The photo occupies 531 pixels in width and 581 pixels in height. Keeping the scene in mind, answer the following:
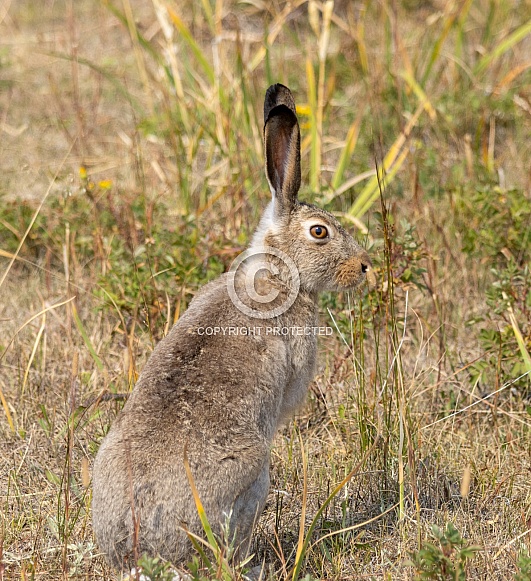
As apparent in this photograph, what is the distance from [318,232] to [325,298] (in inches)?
36.7

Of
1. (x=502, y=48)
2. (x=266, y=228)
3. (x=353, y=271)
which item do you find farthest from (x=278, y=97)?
(x=502, y=48)

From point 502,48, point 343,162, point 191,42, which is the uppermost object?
point 502,48

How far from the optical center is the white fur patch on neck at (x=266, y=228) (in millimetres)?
3938

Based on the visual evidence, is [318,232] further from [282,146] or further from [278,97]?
[278,97]

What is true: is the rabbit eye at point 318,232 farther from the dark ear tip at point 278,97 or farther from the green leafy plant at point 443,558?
the green leafy plant at point 443,558

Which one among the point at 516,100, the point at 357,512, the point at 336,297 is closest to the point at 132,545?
the point at 357,512

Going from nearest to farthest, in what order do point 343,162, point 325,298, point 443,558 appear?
1. point 443,558
2. point 325,298
3. point 343,162

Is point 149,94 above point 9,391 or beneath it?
above

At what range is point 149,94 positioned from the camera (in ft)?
22.2

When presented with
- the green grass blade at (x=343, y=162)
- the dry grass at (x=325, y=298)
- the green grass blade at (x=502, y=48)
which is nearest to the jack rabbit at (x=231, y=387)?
the dry grass at (x=325, y=298)

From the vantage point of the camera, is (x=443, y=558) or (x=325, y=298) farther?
(x=325, y=298)

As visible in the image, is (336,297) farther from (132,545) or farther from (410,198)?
(132,545)

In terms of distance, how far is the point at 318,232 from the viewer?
3893 millimetres

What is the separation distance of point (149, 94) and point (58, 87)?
1.56 metres
